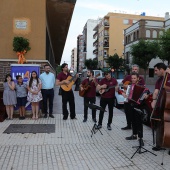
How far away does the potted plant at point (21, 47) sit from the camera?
9.88 m

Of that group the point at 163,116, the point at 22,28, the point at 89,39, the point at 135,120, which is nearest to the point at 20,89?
the point at 22,28

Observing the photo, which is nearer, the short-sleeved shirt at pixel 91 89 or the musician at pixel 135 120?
the musician at pixel 135 120

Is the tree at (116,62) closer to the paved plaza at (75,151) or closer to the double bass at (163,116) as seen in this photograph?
the paved plaza at (75,151)

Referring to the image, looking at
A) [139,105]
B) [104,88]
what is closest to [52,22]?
[104,88]

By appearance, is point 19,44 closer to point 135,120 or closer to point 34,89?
point 34,89

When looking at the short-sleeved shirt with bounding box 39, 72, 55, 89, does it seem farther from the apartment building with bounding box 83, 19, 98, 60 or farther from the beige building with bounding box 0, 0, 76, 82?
the apartment building with bounding box 83, 19, 98, 60

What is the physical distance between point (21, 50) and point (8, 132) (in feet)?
11.6

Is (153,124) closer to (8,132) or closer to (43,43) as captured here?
(8,132)

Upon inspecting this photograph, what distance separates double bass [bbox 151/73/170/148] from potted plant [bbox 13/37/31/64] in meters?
6.22

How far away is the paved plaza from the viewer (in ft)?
16.7

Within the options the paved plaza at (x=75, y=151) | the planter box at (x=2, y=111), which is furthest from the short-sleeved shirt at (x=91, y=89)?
the planter box at (x=2, y=111)

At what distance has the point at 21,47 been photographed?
991 cm

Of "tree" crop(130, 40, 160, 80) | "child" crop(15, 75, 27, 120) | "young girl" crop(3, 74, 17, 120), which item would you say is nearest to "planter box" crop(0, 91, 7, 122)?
"young girl" crop(3, 74, 17, 120)

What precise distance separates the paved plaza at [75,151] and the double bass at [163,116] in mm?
594
